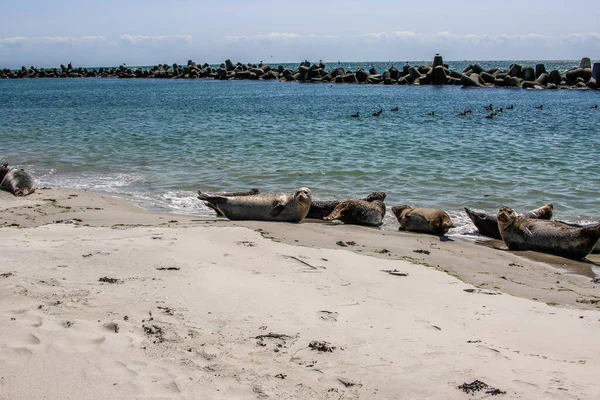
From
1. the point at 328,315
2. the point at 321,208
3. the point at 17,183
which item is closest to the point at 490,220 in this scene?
the point at 321,208

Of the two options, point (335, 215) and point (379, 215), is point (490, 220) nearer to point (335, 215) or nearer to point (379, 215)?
point (379, 215)

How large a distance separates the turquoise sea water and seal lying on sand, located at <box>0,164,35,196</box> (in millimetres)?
1247

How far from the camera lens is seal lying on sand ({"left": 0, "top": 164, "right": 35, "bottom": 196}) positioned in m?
10.5

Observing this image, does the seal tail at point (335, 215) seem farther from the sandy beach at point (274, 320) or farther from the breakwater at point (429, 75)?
the breakwater at point (429, 75)

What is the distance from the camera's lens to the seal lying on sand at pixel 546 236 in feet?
25.3

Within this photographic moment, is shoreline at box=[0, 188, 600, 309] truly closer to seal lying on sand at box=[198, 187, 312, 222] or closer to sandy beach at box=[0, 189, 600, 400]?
sandy beach at box=[0, 189, 600, 400]

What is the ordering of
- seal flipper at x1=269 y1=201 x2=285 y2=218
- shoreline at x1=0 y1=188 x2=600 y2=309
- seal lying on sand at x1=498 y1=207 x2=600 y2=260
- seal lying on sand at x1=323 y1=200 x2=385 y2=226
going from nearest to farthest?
shoreline at x1=0 y1=188 x2=600 y2=309
seal lying on sand at x1=498 y1=207 x2=600 y2=260
seal flipper at x1=269 y1=201 x2=285 y2=218
seal lying on sand at x1=323 y1=200 x2=385 y2=226

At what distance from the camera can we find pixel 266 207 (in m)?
9.29

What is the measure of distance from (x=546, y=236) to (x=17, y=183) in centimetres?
904

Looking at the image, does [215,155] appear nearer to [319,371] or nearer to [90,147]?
[90,147]

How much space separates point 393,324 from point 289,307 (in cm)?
82

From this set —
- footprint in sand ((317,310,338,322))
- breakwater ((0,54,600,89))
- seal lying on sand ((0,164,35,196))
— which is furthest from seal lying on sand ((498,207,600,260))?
breakwater ((0,54,600,89))

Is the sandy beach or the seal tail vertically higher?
the sandy beach

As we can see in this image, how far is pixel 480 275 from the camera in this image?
640 cm
